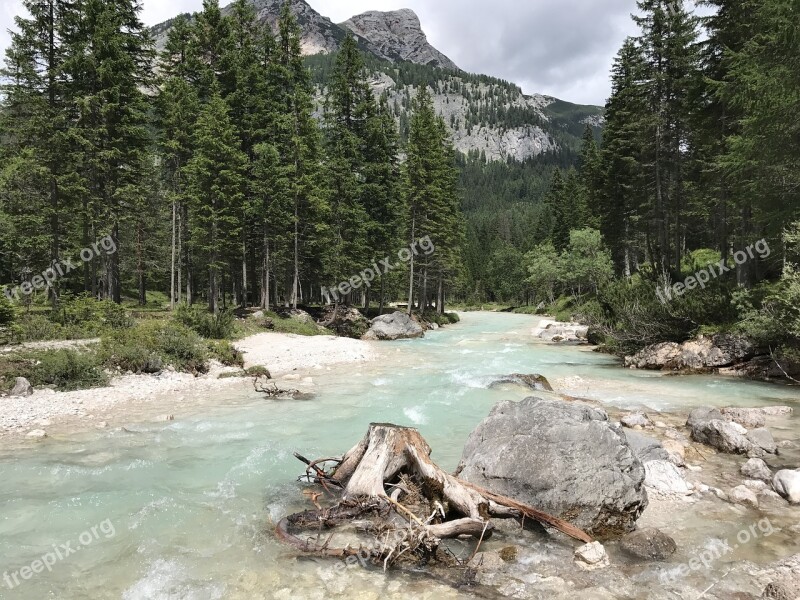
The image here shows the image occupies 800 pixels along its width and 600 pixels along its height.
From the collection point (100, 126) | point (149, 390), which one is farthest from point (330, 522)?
point (100, 126)

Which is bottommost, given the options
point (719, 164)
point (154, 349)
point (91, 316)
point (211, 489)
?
point (211, 489)

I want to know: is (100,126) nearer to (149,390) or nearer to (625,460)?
(149,390)

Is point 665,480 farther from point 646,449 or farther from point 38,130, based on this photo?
point 38,130

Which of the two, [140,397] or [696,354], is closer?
[140,397]

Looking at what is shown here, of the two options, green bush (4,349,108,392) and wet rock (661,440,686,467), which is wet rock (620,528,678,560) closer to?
wet rock (661,440,686,467)

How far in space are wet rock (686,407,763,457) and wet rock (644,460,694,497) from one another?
2.15 metres

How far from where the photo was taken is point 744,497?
6.43 m

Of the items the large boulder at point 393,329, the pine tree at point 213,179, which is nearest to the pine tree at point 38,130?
the pine tree at point 213,179

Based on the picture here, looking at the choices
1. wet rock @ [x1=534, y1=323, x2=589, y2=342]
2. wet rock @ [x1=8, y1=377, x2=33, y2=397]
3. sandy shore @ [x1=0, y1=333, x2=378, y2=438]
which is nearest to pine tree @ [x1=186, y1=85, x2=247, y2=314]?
sandy shore @ [x1=0, y1=333, x2=378, y2=438]

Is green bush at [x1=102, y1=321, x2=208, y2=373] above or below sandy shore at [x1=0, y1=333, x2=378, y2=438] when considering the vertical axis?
above

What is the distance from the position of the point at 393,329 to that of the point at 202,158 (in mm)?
16203

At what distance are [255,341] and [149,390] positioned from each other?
1008 centimetres

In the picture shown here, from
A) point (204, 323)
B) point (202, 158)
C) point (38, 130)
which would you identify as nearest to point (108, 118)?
point (38, 130)

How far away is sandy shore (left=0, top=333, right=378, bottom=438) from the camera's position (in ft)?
32.7
